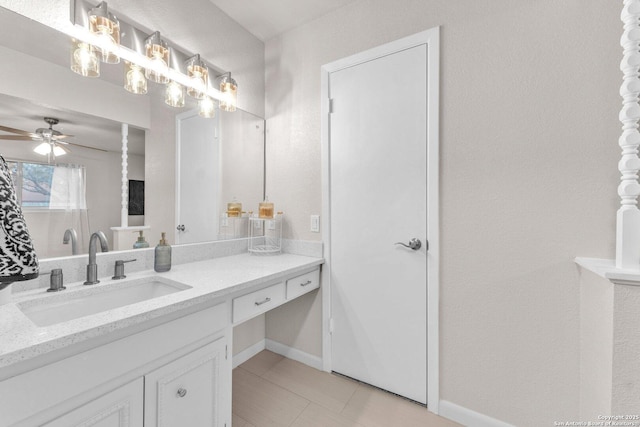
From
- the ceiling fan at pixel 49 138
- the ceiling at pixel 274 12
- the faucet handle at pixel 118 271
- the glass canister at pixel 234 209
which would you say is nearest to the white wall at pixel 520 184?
the ceiling at pixel 274 12

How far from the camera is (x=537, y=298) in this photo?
1324 millimetres

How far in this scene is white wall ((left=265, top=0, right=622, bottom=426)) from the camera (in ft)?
3.97

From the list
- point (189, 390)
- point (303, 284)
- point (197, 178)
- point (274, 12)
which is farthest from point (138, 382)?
point (274, 12)

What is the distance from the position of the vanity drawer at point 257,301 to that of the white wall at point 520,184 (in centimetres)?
95

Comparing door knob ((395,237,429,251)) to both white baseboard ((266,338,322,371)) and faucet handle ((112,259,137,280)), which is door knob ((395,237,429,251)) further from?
faucet handle ((112,259,137,280))

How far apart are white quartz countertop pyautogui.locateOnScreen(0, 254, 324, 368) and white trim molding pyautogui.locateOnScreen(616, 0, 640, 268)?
4.83 ft

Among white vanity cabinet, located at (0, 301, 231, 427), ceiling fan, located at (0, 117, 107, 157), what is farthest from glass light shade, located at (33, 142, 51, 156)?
white vanity cabinet, located at (0, 301, 231, 427)

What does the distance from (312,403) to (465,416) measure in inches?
33.7

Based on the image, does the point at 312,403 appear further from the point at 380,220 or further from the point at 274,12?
the point at 274,12

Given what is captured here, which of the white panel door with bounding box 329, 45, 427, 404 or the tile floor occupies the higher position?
the white panel door with bounding box 329, 45, 427, 404

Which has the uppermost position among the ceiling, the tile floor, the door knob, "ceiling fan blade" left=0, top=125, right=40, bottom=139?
the ceiling

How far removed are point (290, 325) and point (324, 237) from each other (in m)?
0.78

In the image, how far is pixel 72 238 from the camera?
1305 millimetres

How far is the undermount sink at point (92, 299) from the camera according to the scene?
105 centimetres
